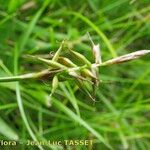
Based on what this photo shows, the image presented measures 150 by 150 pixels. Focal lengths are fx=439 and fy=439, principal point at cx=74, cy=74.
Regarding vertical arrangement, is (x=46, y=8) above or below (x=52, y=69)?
above

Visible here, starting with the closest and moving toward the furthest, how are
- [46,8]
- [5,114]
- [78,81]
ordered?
[78,81]
[5,114]
[46,8]

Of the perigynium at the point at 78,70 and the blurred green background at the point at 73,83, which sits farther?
the blurred green background at the point at 73,83

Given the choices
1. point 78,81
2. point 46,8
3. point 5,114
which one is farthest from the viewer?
point 46,8

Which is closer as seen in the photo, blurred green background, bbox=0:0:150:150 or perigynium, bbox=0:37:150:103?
perigynium, bbox=0:37:150:103

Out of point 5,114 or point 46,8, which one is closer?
point 5,114

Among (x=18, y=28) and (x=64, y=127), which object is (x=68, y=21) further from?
(x=64, y=127)

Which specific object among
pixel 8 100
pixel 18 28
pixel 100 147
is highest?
pixel 18 28

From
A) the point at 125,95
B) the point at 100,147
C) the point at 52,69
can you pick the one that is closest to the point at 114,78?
the point at 125,95
